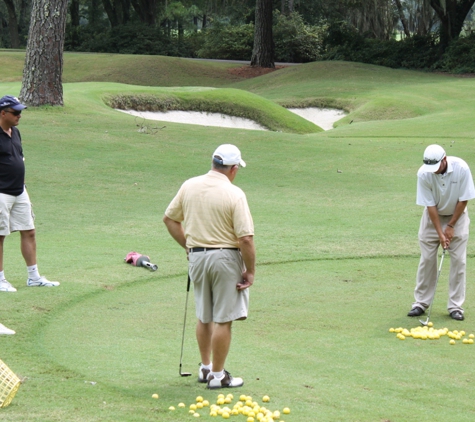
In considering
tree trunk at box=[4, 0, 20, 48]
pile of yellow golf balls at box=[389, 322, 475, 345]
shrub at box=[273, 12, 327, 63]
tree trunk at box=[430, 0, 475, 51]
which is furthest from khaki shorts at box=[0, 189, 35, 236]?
tree trunk at box=[4, 0, 20, 48]

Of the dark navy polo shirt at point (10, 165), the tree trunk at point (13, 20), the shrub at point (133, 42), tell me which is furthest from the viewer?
the tree trunk at point (13, 20)

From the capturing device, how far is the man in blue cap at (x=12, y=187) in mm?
9164

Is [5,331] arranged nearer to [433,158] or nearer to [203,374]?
[203,374]

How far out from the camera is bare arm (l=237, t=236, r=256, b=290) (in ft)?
20.6

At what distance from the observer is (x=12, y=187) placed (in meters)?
9.44

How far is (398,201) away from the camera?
17.3 m

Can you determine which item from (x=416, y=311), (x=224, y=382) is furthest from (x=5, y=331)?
(x=416, y=311)

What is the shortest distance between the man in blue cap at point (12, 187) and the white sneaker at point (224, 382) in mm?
3978

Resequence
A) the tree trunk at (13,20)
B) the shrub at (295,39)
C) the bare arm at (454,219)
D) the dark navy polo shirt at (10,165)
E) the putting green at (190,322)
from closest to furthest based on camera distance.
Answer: the putting green at (190,322)
the bare arm at (454,219)
the dark navy polo shirt at (10,165)
the shrub at (295,39)
the tree trunk at (13,20)

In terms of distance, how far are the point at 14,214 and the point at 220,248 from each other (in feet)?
13.4

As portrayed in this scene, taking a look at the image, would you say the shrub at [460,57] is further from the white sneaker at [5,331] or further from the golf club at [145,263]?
the white sneaker at [5,331]

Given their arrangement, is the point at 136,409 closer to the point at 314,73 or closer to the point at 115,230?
the point at 115,230

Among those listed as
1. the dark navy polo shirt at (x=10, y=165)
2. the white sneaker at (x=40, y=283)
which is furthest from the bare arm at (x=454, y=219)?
the dark navy polo shirt at (x=10, y=165)

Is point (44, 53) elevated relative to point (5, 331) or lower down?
elevated
